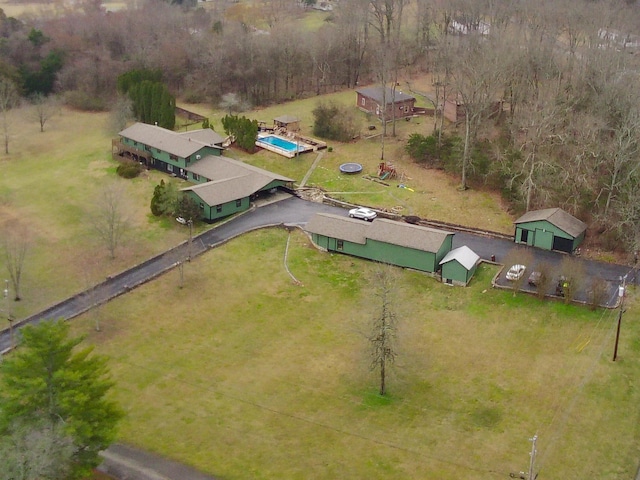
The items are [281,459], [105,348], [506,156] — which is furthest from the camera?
[506,156]

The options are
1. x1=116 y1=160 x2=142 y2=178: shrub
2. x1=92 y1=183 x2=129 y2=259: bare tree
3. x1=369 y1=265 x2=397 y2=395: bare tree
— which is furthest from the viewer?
x1=116 y1=160 x2=142 y2=178: shrub

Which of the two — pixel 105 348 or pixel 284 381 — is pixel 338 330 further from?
pixel 105 348

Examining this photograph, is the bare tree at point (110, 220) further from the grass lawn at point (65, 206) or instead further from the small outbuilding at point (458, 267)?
the small outbuilding at point (458, 267)

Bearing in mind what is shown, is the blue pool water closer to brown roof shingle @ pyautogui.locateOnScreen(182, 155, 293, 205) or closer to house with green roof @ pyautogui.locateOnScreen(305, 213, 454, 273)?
brown roof shingle @ pyautogui.locateOnScreen(182, 155, 293, 205)

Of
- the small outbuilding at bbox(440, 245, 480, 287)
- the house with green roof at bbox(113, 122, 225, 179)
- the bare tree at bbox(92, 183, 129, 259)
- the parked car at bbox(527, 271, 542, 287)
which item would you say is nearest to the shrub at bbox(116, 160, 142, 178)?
the house with green roof at bbox(113, 122, 225, 179)

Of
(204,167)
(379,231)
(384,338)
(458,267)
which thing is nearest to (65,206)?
(204,167)

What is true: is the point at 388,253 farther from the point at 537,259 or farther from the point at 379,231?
the point at 537,259

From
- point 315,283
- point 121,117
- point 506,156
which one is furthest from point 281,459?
point 121,117
